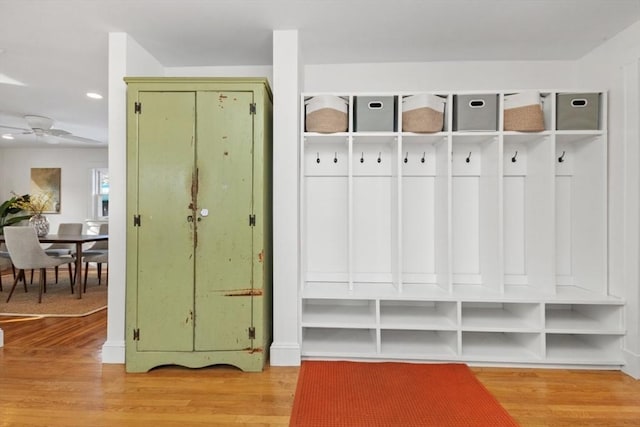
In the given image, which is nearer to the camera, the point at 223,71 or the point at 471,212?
the point at 471,212

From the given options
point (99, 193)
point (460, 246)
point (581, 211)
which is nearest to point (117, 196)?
point (460, 246)

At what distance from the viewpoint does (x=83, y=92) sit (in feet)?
13.0

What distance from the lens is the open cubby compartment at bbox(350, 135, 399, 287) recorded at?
2996 millimetres

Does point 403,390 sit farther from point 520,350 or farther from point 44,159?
point 44,159

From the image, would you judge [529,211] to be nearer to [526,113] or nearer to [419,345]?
[526,113]

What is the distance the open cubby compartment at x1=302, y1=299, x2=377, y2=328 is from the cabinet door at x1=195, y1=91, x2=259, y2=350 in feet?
1.76

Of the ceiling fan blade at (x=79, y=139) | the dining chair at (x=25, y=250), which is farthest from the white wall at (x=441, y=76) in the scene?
the ceiling fan blade at (x=79, y=139)

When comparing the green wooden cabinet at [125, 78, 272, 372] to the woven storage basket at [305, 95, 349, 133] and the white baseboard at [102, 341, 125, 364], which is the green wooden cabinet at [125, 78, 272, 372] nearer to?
the white baseboard at [102, 341, 125, 364]

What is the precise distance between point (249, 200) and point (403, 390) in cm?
159

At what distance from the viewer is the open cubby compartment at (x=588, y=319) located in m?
2.46

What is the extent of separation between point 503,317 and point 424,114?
5.58ft

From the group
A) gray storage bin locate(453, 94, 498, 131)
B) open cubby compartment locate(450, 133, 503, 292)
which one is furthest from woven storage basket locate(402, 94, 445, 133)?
open cubby compartment locate(450, 133, 503, 292)

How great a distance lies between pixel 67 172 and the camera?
23.5 feet

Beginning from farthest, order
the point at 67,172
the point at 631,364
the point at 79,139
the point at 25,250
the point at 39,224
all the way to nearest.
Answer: the point at 67,172, the point at 79,139, the point at 39,224, the point at 25,250, the point at 631,364
